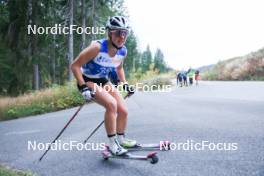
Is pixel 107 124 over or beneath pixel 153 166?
over

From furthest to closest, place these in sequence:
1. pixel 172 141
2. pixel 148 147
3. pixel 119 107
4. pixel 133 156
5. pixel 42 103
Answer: pixel 42 103 → pixel 172 141 → pixel 148 147 → pixel 119 107 → pixel 133 156

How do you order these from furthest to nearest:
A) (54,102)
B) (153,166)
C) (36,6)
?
(36,6), (54,102), (153,166)

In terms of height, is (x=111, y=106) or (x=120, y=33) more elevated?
(x=120, y=33)

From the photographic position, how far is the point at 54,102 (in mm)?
17641

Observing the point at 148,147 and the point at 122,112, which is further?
the point at 148,147

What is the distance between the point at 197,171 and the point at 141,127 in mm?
4166

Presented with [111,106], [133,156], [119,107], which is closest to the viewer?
[133,156]

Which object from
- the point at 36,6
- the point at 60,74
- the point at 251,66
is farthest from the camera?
the point at 60,74

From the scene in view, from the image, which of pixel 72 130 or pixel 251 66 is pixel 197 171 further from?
pixel 251 66

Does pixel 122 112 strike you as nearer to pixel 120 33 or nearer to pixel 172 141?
pixel 120 33

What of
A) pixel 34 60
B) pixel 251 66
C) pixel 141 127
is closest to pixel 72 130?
pixel 141 127

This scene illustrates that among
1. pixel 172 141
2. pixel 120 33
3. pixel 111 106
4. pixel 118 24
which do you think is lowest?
pixel 172 141

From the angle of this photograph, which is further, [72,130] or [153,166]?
[72,130]

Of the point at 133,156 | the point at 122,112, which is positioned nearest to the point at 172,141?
the point at 122,112
